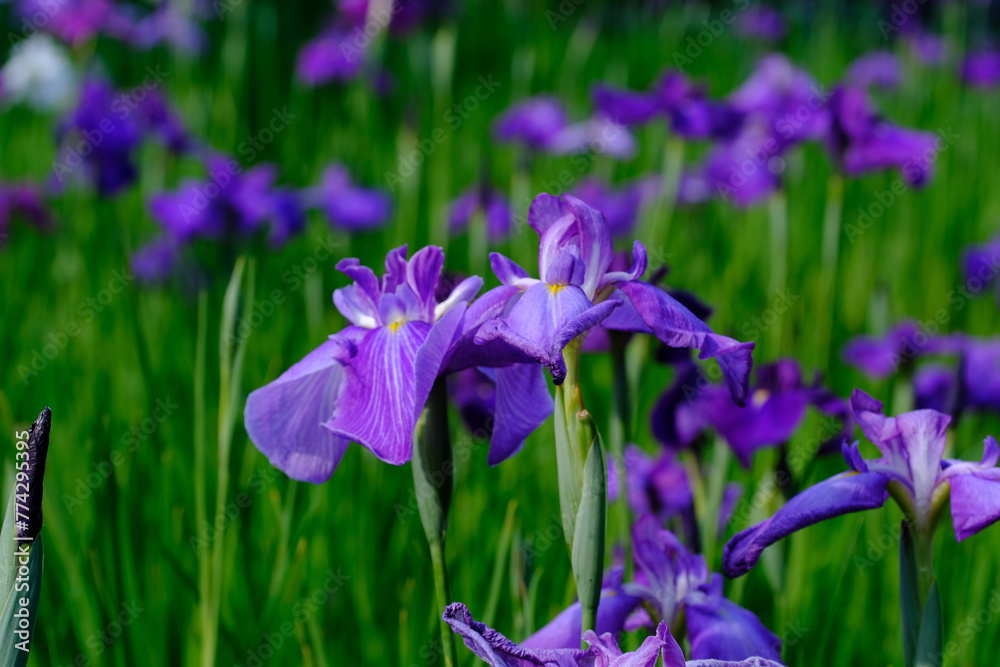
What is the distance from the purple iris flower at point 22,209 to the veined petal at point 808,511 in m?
3.04

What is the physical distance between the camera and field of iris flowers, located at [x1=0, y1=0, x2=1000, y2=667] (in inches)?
30.3

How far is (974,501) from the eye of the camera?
0.70 m

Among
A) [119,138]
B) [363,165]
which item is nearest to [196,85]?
[363,165]

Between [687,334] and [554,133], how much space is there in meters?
2.88

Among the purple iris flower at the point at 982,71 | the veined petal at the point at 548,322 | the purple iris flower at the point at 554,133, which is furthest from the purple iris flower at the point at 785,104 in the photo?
the purple iris flower at the point at 982,71

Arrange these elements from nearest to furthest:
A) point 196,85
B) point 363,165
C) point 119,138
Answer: point 119,138 → point 363,165 → point 196,85

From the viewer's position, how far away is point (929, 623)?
0.71 m

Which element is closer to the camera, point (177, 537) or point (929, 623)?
point (929, 623)

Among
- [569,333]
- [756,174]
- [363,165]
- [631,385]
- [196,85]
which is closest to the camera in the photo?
[569,333]

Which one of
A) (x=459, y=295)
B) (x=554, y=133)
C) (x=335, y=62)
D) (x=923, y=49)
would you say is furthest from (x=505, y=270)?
(x=923, y=49)

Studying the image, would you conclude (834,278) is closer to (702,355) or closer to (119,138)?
(702,355)

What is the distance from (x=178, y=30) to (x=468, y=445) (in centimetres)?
294

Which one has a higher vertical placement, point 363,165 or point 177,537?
point 363,165

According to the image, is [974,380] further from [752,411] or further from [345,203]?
[345,203]
